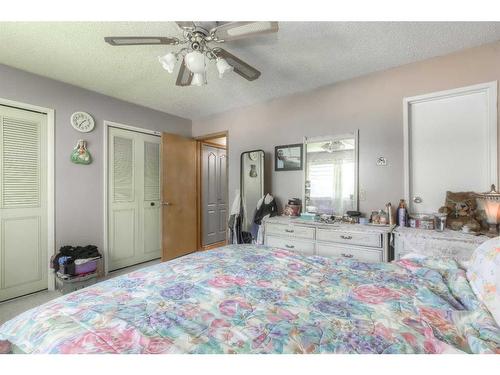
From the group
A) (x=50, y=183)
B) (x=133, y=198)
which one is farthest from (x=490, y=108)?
(x=50, y=183)

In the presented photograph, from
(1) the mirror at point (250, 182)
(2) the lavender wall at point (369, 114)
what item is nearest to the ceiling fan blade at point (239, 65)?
(2) the lavender wall at point (369, 114)

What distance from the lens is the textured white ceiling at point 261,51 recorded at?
1.70 metres

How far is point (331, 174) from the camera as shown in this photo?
2682 mm

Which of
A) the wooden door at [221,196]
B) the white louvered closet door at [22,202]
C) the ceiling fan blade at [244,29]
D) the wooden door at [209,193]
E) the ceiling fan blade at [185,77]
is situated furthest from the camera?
the wooden door at [221,196]

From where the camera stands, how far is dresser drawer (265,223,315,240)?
94.4 inches

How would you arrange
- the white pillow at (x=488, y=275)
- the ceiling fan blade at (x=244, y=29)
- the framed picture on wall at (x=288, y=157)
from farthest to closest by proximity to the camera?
the framed picture on wall at (x=288, y=157)
the ceiling fan blade at (x=244, y=29)
the white pillow at (x=488, y=275)

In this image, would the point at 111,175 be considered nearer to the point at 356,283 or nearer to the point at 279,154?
the point at 279,154

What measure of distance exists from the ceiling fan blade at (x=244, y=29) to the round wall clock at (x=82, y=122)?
2.27 meters

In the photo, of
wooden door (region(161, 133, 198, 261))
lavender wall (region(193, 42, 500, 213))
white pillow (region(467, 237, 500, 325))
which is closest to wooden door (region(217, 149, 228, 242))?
wooden door (region(161, 133, 198, 261))

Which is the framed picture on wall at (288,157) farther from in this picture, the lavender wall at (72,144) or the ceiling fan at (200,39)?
the lavender wall at (72,144)

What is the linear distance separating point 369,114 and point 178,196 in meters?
2.96

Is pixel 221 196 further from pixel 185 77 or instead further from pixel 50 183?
pixel 185 77
